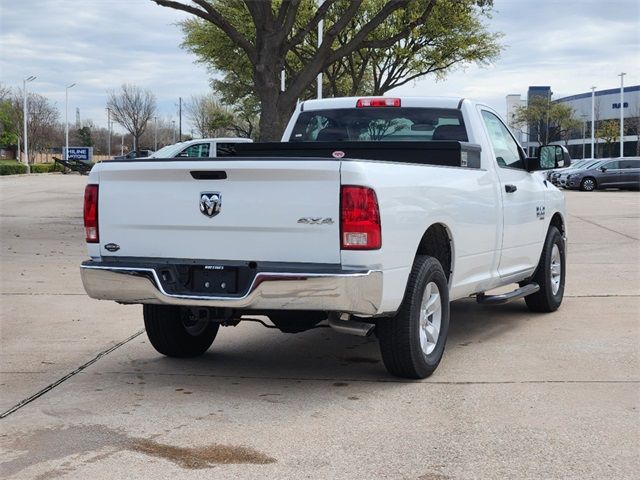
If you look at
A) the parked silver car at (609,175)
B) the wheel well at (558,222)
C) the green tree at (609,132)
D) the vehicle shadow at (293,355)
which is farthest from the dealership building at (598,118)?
the vehicle shadow at (293,355)

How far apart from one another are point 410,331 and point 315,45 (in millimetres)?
36159

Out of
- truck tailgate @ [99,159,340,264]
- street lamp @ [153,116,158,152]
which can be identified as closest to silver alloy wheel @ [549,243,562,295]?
truck tailgate @ [99,159,340,264]

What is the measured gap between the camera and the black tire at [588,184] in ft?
136

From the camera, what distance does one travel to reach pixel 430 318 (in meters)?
6.53

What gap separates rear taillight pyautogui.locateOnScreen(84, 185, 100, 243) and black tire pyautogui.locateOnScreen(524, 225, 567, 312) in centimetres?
448

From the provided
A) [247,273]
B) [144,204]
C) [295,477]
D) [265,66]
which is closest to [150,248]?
[144,204]

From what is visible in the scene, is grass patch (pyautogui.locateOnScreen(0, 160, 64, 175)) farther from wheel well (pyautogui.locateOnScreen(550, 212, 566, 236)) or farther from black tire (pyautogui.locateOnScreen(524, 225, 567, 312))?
black tire (pyautogui.locateOnScreen(524, 225, 567, 312))

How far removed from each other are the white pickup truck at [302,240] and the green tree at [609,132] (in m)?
80.6

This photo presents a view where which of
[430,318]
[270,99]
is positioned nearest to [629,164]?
[270,99]

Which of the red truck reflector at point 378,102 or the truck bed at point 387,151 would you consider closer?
the truck bed at point 387,151

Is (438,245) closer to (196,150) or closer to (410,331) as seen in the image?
(410,331)

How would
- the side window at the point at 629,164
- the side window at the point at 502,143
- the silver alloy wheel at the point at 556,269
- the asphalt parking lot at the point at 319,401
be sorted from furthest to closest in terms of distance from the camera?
1. the side window at the point at 629,164
2. the silver alloy wheel at the point at 556,269
3. the side window at the point at 502,143
4. the asphalt parking lot at the point at 319,401

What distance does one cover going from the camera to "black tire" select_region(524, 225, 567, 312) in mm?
8961

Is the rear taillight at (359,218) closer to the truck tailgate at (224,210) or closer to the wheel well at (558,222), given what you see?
the truck tailgate at (224,210)
